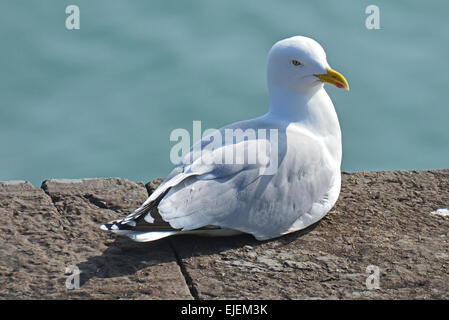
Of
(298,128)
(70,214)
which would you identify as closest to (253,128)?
(298,128)

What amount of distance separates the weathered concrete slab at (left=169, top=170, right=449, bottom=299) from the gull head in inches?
23.1

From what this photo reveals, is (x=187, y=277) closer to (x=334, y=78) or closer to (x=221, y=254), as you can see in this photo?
(x=221, y=254)

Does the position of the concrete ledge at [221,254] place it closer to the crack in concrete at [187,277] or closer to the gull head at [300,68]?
the crack in concrete at [187,277]

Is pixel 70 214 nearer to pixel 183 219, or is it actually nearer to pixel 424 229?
pixel 183 219

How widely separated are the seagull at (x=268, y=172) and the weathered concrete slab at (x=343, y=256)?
3.4 inches

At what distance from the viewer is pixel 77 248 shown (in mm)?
3115

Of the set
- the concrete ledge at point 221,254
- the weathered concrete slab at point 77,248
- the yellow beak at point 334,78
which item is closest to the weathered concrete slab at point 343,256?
the concrete ledge at point 221,254

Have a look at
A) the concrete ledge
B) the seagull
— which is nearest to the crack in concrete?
the concrete ledge

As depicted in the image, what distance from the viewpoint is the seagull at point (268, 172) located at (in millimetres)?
3002

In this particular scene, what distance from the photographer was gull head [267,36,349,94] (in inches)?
130

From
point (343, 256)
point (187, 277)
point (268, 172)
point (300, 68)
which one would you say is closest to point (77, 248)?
point (187, 277)

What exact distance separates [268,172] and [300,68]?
20.4 inches

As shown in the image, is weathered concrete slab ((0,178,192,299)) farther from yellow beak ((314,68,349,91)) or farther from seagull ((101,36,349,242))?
yellow beak ((314,68,349,91))
